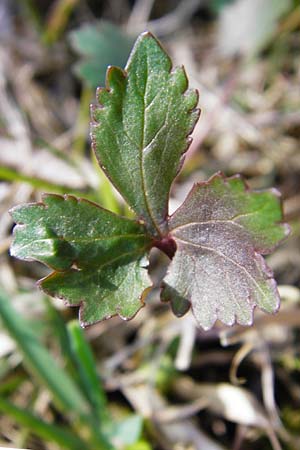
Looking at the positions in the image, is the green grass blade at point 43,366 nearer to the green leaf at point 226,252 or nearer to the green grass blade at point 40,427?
the green grass blade at point 40,427

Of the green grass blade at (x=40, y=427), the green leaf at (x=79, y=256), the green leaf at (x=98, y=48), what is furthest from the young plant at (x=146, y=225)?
the green leaf at (x=98, y=48)

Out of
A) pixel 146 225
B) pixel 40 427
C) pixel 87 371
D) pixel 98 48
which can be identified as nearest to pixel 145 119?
pixel 146 225

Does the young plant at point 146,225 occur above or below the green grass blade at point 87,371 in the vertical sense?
above

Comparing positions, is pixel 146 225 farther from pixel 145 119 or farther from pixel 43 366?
pixel 43 366

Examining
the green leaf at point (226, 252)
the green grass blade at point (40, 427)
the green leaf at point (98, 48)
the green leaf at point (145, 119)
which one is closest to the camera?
the green leaf at point (226, 252)

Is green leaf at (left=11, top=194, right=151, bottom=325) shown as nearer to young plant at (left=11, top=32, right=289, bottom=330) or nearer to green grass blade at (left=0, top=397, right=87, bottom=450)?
young plant at (left=11, top=32, right=289, bottom=330)

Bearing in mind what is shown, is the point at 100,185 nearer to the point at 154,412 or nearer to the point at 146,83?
the point at 154,412
